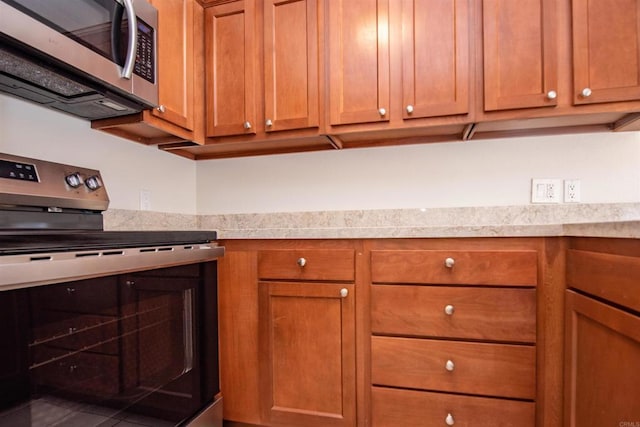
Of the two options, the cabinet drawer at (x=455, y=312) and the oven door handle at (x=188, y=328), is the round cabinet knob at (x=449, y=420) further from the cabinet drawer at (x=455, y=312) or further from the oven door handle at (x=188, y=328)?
the oven door handle at (x=188, y=328)

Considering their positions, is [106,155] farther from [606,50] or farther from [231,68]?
[606,50]

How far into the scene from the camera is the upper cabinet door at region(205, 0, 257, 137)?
5.44 ft

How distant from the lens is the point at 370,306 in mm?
1343

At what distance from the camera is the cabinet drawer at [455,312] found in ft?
3.99

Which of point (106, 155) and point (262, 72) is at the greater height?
point (262, 72)

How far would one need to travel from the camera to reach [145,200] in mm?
1681

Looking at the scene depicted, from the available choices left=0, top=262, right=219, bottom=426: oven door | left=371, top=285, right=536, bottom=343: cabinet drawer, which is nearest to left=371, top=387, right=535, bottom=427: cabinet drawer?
left=371, top=285, right=536, bottom=343: cabinet drawer

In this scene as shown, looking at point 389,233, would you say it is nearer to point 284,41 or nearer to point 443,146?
point 443,146

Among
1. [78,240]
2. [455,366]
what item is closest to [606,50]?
[455,366]

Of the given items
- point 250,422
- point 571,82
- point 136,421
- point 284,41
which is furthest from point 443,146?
point 136,421

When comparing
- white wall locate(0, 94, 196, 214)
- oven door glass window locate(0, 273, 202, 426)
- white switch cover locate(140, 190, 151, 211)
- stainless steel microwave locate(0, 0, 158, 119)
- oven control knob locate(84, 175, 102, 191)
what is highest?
stainless steel microwave locate(0, 0, 158, 119)

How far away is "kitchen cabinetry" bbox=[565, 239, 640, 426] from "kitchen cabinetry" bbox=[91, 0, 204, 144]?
5.42 ft

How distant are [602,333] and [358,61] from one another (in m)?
1.33

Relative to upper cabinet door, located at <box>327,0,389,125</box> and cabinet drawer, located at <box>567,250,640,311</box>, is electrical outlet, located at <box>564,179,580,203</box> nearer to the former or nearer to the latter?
cabinet drawer, located at <box>567,250,640,311</box>
